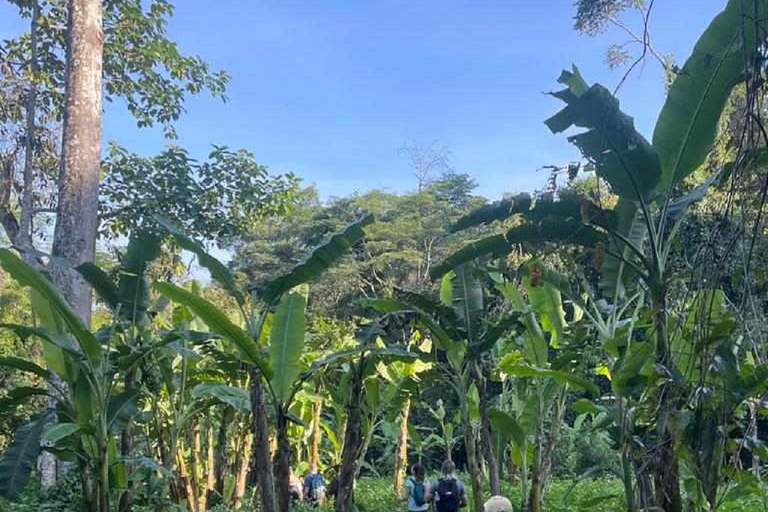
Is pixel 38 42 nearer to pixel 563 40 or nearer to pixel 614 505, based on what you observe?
pixel 563 40

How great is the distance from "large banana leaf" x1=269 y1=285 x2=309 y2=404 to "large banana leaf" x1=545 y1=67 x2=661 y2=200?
7.14ft


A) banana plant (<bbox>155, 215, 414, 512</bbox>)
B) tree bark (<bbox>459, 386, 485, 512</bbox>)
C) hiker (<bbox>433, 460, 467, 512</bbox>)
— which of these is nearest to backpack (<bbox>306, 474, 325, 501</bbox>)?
hiker (<bbox>433, 460, 467, 512</bbox>)

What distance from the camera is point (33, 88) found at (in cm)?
926

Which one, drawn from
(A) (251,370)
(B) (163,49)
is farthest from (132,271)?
(B) (163,49)

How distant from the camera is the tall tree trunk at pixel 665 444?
8.91 ft

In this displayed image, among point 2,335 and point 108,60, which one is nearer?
point 108,60

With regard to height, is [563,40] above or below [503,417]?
above

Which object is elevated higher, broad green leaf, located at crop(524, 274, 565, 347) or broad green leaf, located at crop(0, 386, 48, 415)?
broad green leaf, located at crop(524, 274, 565, 347)

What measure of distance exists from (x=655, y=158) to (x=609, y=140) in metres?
0.25

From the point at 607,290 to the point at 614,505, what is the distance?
4.43 m

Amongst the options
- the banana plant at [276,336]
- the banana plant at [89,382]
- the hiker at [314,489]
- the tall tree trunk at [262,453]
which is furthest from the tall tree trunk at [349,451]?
the hiker at [314,489]

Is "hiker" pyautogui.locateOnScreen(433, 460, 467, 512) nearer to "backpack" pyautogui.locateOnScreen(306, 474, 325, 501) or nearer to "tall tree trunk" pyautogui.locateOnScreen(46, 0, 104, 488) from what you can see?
"backpack" pyautogui.locateOnScreen(306, 474, 325, 501)

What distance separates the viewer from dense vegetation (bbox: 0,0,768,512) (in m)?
2.93

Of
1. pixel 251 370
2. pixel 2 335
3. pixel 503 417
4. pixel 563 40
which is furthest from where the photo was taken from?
pixel 2 335
